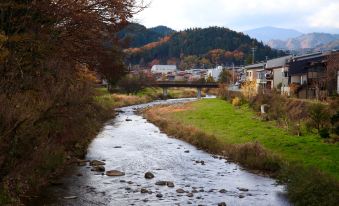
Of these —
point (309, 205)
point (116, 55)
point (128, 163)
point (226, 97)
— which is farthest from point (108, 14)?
point (226, 97)

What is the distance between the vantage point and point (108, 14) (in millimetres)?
19297

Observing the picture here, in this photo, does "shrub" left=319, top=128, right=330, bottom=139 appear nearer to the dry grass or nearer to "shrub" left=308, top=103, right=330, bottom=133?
"shrub" left=308, top=103, right=330, bottom=133

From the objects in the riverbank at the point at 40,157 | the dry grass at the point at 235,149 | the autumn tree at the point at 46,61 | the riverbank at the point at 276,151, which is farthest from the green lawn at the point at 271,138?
the riverbank at the point at 40,157

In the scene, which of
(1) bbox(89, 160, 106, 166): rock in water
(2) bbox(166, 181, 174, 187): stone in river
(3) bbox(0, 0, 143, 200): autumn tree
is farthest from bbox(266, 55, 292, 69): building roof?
(2) bbox(166, 181, 174, 187): stone in river

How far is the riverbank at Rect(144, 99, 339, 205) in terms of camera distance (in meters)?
16.3

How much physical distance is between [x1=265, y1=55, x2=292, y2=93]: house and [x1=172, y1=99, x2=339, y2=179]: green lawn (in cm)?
1825

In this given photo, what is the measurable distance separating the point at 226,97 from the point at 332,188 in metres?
55.4

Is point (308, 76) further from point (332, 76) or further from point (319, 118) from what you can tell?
point (319, 118)

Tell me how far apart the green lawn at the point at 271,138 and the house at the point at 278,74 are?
18.3 m

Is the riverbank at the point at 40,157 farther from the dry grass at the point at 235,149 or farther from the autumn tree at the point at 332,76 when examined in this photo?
the autumn tree at the point at 332,76

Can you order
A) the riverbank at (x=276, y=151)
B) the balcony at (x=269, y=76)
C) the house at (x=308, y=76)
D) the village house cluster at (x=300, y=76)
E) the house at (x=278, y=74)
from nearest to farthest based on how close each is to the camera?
the riverbank at (x=276, y=151) → the house at (x=308, y=76) → the village house cluster at (x=300, y=76) → the house at (x=278, y=74) → the balcony at (x=269, y=76)

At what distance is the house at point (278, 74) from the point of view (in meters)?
64.3

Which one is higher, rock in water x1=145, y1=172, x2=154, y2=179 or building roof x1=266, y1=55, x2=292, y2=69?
building roof x1=266, y1=55, x2=292, y2=69

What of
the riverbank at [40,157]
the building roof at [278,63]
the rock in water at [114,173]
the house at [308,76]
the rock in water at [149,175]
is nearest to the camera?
the riverbank at [40,157]
